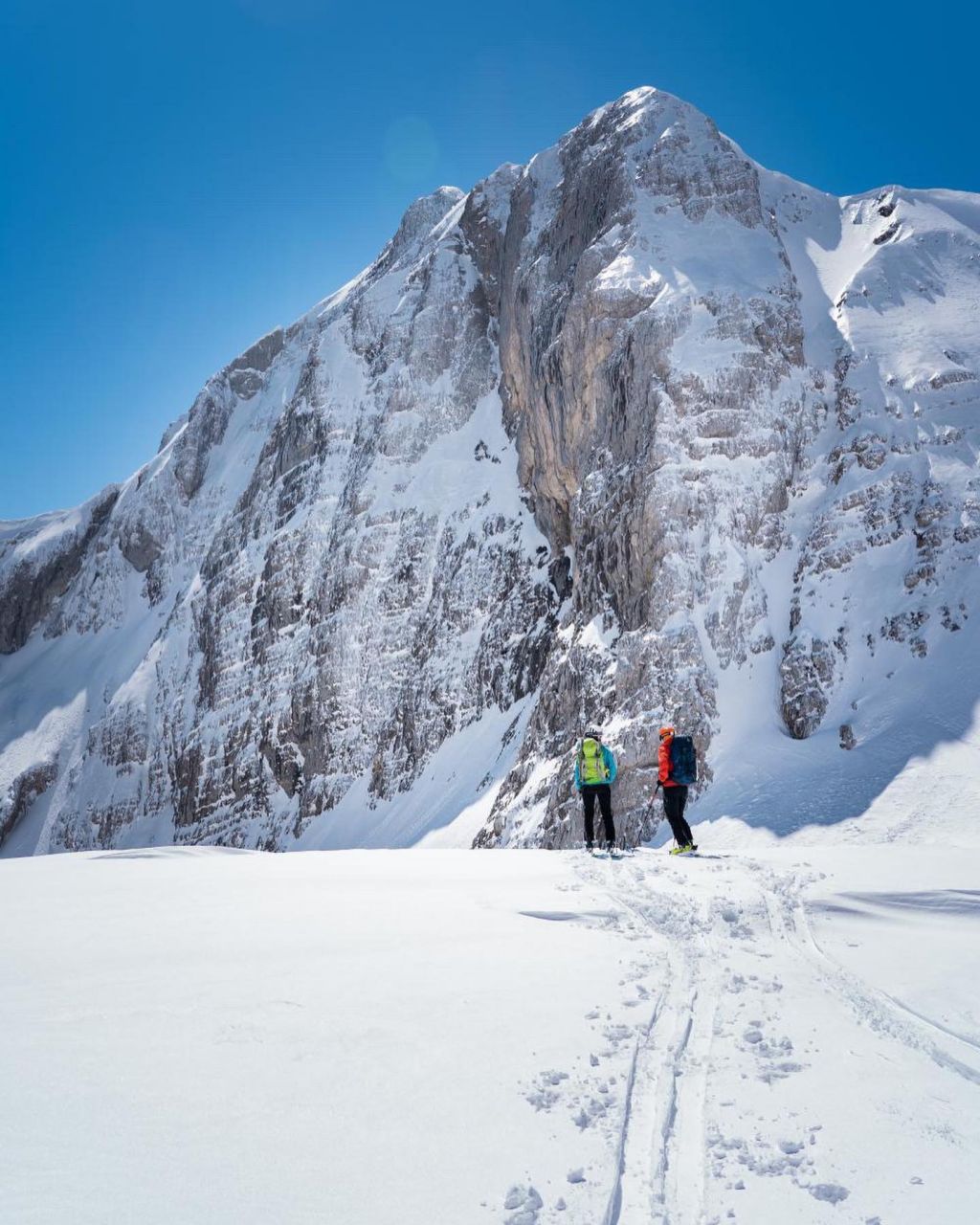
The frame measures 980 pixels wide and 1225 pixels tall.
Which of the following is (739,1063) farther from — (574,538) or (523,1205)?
(574,538)

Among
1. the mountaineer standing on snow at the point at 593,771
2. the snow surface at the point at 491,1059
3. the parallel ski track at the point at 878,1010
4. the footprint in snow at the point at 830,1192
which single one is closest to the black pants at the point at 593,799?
the mountaineer standing on snow at the point at 593,771

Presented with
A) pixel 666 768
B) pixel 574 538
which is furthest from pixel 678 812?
pixel 574 538

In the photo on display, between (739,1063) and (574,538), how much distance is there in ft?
88.9

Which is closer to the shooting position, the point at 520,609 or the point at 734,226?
the point at 734,226

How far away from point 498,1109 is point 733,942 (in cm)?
294

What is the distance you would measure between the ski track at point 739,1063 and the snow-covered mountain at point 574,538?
12.5 meters

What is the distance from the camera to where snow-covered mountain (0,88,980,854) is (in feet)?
69.6

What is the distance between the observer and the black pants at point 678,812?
36.6 ft

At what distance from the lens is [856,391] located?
25625 mm

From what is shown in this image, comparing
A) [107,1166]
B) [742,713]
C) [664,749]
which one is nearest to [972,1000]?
[107,1166]

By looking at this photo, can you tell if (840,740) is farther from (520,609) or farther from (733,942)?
(520,609)

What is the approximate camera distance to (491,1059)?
3.58 m

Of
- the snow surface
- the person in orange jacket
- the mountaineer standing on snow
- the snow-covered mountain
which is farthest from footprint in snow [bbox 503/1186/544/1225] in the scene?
the snow-covered mountain

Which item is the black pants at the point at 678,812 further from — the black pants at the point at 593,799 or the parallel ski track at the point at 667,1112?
the parallel ski track at the point at 667,1112
